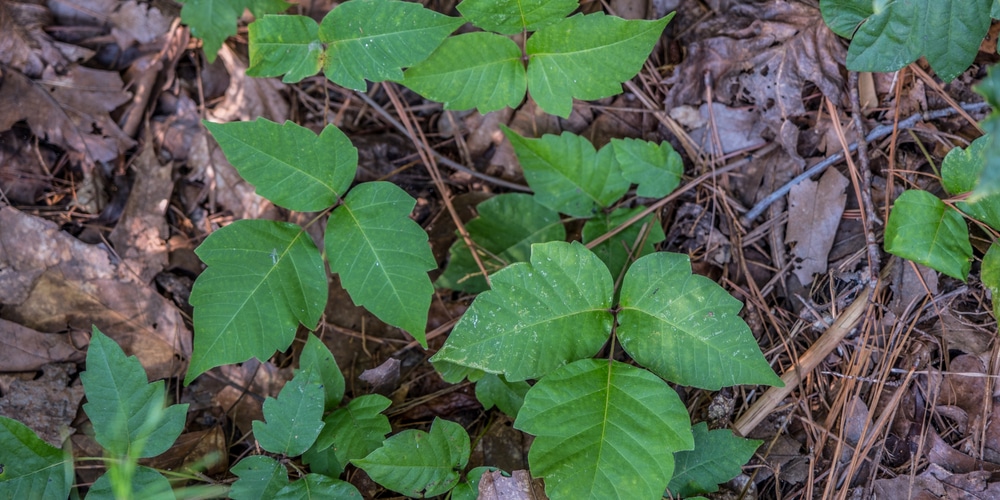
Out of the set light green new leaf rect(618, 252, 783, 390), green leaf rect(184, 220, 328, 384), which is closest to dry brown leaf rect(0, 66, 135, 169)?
green leaf rect(184, 220, 328, 384)

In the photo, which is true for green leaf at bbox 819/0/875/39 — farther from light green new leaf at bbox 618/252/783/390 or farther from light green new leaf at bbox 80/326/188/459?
light green new leaf at bbox 80/326/188/459

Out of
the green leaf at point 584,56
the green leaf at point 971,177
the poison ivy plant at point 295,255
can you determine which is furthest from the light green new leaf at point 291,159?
the green leaf at point 971,177

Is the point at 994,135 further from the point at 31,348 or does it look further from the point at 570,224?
the point at 31,348

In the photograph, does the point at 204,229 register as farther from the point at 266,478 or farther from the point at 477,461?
the point at 477,461

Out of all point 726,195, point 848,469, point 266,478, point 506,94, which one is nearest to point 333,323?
point 266,478

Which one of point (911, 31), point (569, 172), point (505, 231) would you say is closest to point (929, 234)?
point (911, 31)

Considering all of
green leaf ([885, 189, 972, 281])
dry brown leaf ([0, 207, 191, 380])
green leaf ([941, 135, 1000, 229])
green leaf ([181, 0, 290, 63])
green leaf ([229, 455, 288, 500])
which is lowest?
green leaf ([229, 455, 288, 500])
